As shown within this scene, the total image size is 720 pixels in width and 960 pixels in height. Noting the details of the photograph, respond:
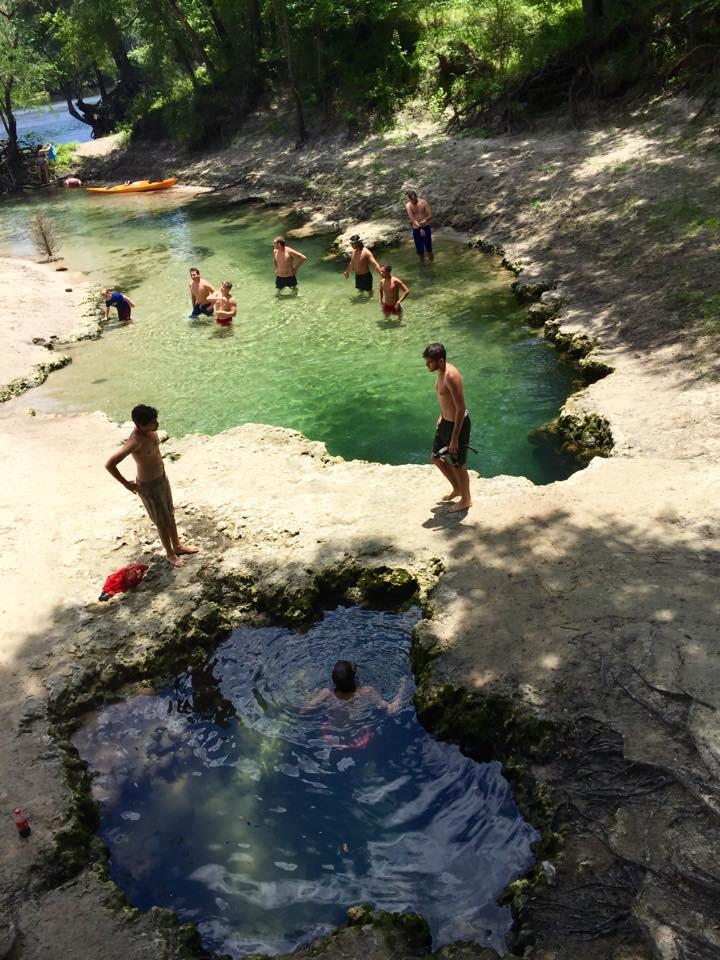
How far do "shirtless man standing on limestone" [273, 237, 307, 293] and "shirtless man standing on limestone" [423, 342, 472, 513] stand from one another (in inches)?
376

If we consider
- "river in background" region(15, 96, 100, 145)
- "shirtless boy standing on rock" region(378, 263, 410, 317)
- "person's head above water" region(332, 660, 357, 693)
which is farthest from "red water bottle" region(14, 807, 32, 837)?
"river in background" region(15, 96, 100, 145)

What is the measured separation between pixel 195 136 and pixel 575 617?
1321 inches

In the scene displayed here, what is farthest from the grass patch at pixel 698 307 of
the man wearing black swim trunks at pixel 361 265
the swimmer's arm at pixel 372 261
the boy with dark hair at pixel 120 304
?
the boy with dark hair at pixel 120 304

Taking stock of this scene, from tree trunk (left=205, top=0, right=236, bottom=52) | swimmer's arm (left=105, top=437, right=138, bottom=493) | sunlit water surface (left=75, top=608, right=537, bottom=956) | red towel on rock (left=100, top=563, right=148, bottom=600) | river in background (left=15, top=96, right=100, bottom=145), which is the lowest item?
sunlit water surface (left=75, top=608, right=537, bottom=956)

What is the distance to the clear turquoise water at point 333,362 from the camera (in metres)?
11.4

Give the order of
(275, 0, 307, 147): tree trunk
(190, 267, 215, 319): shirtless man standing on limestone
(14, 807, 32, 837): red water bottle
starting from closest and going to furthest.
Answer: (14, 807, 32, 837): red water bottle, (190, 267, 215, 319): shirtless man standing on limestone, (275, 0, 307, 147): tree trunk

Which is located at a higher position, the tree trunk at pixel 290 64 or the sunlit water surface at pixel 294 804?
the tree trunk at pixel 290 64

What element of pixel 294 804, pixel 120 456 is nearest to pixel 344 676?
pixel 294 804

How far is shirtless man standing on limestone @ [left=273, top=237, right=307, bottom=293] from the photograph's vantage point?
54.1 ft

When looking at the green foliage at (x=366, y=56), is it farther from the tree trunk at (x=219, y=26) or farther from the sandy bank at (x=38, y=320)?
the sandy bank at (x=38, y=320)

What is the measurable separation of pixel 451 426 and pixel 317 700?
2.92 metres

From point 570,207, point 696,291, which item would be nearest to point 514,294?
point 570,207

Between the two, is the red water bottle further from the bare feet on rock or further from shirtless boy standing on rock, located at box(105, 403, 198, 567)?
the bare feet on rock

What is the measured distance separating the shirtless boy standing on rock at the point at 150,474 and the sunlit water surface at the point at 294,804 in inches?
55.9
